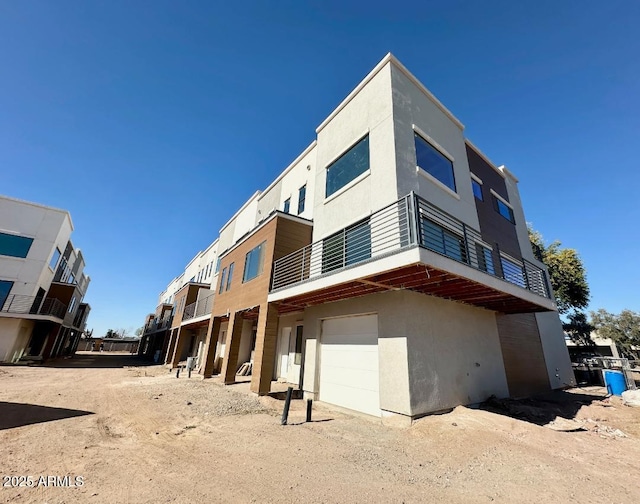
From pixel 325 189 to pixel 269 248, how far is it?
404 centimetres

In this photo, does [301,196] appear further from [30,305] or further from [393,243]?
[30,305]

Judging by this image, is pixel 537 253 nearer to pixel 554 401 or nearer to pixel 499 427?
pixel 554 401

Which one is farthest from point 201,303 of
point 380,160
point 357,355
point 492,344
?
point 492,344

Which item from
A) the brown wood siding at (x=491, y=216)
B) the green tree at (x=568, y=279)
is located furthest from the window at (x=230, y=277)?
the green tree at (x=568, y=279)

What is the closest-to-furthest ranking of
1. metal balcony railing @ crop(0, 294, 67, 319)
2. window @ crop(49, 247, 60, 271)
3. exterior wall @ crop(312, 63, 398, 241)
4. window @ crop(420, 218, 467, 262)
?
1. window @ crop(420, 218, 467, 262)
2. exterior wall @ crop(312, 63, 398, 241)
3. metal balcony railing @ crop(0, 294, 67, 319)
4. window @ crop(49, 247, 60, 271)

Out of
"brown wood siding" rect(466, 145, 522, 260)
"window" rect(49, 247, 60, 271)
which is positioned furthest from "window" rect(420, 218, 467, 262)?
"window" rect(49, 247, 60, 271)

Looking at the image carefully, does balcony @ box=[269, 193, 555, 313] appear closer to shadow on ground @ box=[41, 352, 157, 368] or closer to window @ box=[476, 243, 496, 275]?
window @ box=[476, 243, 496, 275]

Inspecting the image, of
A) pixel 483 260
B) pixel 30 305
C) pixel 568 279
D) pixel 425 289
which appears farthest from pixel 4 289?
pixel 568 279

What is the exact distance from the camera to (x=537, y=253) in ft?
71.6

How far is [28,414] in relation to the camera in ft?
24.8

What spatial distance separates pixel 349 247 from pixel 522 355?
1057cm

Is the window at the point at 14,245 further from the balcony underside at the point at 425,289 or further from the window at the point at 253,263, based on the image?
the balcony underside at the point at 425,289

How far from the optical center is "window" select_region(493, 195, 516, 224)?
17078mm

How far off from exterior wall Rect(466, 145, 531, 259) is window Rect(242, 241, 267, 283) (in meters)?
11.5
